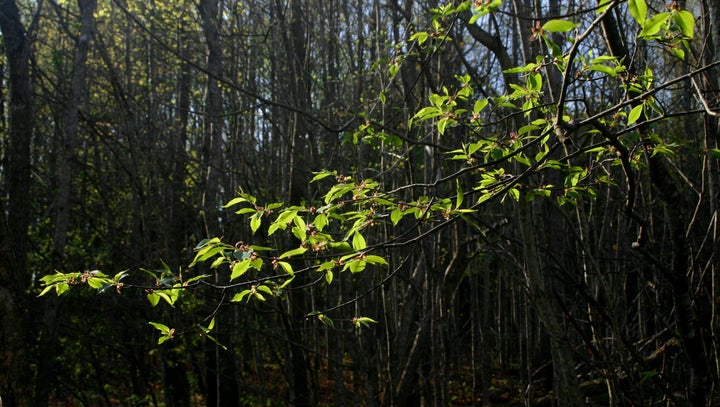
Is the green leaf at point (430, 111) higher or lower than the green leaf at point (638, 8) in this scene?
higher

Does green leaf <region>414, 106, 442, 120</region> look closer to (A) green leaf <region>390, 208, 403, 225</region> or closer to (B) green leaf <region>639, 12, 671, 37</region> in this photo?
(A) green leaf <region>390, 208, 403, 225</region>

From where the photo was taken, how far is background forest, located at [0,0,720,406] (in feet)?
7.61

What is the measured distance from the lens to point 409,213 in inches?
115

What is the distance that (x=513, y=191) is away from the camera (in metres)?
2.55

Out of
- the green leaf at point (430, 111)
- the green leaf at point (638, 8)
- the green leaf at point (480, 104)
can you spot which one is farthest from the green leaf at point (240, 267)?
the green leaf at point (638, 8)

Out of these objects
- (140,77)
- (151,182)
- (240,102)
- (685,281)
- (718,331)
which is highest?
(140,77)

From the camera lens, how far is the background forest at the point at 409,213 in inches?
91.3

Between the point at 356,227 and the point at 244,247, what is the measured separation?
16.8 inches

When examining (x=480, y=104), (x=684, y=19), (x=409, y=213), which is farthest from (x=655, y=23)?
(x=409, y=213)

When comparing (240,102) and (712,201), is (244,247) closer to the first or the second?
(712,201)

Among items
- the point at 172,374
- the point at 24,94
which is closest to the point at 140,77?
the point at 172,374

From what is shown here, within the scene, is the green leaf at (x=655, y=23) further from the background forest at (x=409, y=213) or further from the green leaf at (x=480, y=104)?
the green leaf at (x=480, y=104)

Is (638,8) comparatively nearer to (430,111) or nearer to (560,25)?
(560,25)

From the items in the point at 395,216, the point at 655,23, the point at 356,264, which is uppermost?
the point at 655,23
